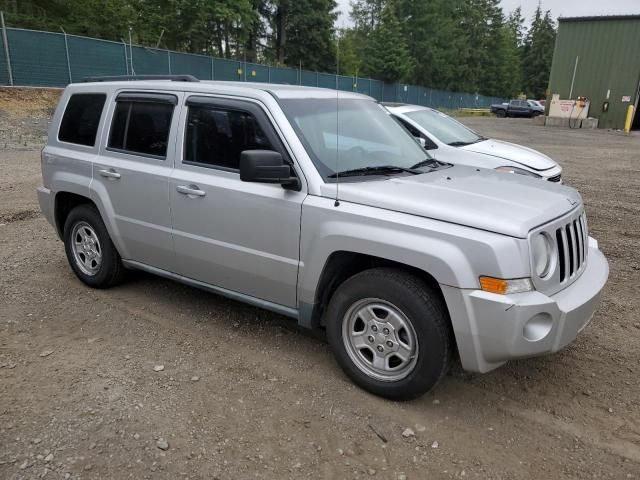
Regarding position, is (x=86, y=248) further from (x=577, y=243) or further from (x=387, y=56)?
(x=387, y=56)

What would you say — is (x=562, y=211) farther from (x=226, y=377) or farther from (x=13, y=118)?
(x=13, y=118)

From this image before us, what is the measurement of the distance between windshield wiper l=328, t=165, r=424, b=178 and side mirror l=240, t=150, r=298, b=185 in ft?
1.17

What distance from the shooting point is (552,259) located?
304 centimetres

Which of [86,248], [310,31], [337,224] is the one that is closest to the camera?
[337,224]

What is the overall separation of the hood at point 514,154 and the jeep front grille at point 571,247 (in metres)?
4.36

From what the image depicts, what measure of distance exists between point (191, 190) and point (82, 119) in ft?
5.64

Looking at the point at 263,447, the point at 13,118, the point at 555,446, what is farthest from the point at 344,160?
the point at 13,118

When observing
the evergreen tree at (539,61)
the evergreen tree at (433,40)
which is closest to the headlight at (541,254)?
the evergreen tree at (433,40)

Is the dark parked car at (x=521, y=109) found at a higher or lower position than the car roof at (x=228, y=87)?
lower

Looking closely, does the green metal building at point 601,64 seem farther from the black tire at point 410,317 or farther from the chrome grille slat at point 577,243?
the black tire at point 410,317

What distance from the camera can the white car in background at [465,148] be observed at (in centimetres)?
Result: 757

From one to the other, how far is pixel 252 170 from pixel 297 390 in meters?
1.46

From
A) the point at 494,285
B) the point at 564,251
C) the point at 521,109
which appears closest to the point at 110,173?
the point at 494,285

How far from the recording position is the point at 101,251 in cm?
484
